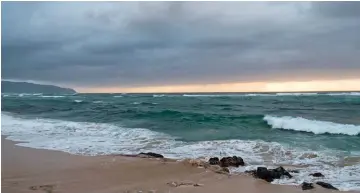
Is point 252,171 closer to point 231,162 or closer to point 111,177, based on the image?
point 231,162

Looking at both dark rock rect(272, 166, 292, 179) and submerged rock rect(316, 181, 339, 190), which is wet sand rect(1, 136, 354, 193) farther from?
dark rock rect(272, 166, 292, 179)

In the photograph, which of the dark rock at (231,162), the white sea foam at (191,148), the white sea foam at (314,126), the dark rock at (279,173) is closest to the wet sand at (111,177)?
the dark rock at (279,173)

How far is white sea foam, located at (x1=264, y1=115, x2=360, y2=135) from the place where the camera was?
14797 millimetres

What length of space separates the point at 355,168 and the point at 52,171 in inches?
225

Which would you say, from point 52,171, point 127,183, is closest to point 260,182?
point 127,183

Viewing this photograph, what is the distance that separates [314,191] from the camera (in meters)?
5.66

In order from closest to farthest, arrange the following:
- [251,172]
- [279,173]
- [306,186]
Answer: [306,186] < [279,173] < [251,172]

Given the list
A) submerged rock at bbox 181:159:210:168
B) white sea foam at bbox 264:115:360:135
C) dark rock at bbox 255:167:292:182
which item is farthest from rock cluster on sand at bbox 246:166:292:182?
white sea foam at bbox 264:115:360:135

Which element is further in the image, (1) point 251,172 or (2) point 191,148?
(2) point 191,148

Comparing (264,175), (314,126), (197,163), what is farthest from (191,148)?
(314,126)

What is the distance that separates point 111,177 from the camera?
639 cm

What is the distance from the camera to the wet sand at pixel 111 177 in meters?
5.61

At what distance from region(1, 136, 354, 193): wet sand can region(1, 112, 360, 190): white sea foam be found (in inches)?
28.3

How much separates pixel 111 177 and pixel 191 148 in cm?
370
